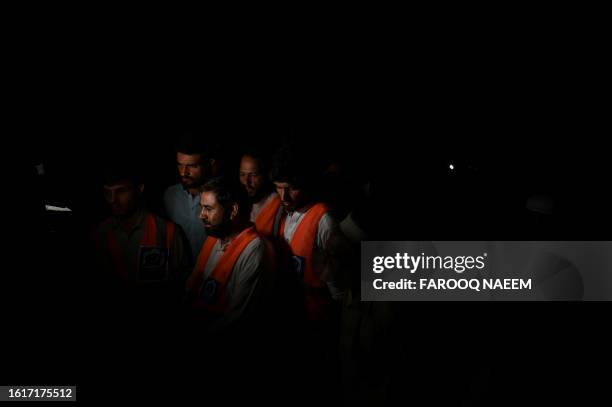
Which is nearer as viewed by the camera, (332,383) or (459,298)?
(459,298)

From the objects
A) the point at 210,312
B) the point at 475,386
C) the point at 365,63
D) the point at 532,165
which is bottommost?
the point at 475,386

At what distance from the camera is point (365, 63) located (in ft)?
12.4

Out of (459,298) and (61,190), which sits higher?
(61,190)

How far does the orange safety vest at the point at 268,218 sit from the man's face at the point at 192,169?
1.66 feet

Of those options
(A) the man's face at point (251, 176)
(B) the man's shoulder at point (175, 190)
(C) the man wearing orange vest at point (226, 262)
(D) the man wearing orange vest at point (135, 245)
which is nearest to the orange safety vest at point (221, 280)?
(C) the man wearing orange vest at point (226, 262)

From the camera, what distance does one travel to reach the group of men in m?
2.60

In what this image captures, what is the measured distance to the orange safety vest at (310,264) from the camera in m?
2.89

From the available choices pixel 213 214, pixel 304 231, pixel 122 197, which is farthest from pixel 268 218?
pixel 122 197

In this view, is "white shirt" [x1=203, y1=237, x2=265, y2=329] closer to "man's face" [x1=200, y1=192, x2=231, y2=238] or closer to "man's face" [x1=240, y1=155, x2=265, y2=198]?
"man's face" [x1=200, y1=192, x2=231, y2=238]

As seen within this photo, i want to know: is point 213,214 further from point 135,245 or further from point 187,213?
point 187,213

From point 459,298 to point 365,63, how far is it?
2438mm

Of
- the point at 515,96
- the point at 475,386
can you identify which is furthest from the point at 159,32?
the point at 475,386

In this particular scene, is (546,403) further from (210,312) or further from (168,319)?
(168,319)

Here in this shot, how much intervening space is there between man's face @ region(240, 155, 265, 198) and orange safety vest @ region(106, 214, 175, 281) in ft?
2.33
